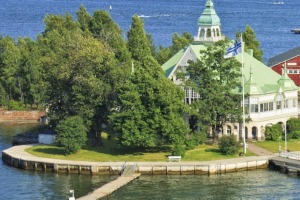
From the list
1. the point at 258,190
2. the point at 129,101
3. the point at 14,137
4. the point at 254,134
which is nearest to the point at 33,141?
the point at 14,137

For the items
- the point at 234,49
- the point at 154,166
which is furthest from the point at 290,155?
the point at 154,166

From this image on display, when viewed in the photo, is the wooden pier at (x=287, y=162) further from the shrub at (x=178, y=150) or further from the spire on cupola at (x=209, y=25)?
the spire on cupola at (x=209, y=25)

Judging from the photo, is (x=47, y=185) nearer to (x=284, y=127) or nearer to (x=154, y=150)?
(x=154, y=150)

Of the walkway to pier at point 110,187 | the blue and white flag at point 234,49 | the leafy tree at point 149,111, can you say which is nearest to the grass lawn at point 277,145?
the leafy tree at point 149,111

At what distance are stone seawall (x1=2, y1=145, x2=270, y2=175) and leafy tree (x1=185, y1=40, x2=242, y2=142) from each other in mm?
9106

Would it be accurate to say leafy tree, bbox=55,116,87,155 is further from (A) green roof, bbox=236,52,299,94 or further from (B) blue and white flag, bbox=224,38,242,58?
(A) green roof, bbox=236,52,299,94

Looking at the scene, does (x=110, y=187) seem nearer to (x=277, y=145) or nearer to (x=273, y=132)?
(x=277, y=145)

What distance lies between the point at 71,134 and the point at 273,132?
24.5 meters

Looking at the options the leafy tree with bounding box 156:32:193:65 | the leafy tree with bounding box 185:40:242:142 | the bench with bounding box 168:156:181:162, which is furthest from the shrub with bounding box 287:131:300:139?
the leafy tree with bounding box 156:32:193:65

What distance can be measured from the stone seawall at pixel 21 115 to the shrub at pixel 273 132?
39716 mm

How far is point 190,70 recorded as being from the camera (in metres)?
130

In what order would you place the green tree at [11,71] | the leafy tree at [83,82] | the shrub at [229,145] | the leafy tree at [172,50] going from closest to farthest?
1. the shrub at [229,145]
2. the leafy tree at [83,82]
3. the leafy tree at [172,50]
4. the green tree at [11,71]

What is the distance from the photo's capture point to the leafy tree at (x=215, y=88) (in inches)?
5022

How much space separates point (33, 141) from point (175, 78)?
1875 cm
